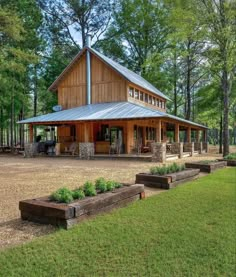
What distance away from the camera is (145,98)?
2416 cm

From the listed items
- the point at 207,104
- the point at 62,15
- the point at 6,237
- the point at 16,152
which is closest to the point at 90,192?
the point at 6,237

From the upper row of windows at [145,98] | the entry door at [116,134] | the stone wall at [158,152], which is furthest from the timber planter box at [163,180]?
the upper row of windows at [145,98]

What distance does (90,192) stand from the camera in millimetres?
4992

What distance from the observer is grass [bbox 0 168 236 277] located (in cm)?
306

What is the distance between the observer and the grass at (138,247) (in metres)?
3.06

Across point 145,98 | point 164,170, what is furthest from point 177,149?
point 164,170

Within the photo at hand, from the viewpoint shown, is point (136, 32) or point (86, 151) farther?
point (136, 32)

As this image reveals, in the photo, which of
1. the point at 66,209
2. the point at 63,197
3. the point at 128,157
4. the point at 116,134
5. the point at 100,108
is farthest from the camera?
the point at 116,134

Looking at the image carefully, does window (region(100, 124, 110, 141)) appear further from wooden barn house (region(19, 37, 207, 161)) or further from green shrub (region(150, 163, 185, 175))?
green shrub (region(150, 163, 185, 175))

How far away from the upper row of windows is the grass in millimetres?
17131

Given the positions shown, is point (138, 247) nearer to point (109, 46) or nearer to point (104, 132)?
point (104, 132)

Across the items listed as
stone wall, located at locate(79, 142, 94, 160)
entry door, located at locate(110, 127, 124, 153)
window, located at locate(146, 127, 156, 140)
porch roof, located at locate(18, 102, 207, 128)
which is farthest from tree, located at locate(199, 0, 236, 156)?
stone wall, located at locate(79, 142, 94, 160)

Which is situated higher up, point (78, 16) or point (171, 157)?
point (78, 16)

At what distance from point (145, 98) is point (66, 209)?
20782mm
